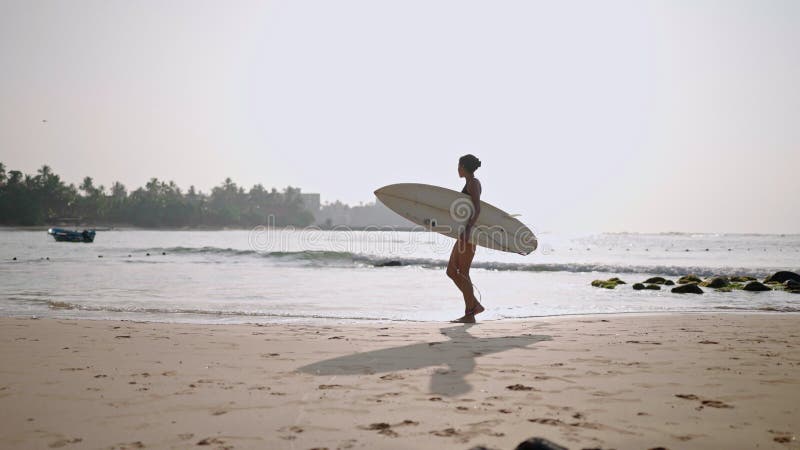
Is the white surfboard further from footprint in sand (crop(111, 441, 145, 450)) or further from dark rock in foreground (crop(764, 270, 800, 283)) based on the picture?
dark rock in foreground (crop(764, 270, 800, 283))

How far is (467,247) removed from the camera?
7195 millimetres

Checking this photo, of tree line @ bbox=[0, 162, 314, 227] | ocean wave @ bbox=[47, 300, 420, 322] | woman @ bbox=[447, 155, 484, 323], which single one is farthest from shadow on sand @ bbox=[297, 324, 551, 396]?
tree line @ bbox=[0, 162, 314, 227]

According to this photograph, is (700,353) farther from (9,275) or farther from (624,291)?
(9,275)

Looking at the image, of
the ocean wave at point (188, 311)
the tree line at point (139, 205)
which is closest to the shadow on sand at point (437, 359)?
the ocean wave at point (188, 311)

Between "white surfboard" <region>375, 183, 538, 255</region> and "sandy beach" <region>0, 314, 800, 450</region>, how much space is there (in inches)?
101

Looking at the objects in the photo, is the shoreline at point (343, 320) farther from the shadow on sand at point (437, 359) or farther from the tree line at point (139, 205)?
the tree line at point (139, 205)

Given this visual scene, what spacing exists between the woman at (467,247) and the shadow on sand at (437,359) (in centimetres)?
157

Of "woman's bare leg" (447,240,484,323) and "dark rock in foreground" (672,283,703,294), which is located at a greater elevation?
"woman's bare leg" (447,240,484,323)

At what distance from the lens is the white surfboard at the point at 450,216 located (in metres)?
8.20

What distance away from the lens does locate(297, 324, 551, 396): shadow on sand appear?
3850 millimetres

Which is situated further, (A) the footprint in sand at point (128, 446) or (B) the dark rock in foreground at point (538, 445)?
(A) the footprint in sand at point (128, 446)

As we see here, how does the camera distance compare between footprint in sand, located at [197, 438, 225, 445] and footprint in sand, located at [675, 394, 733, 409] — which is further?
footprint in sand, located at [675, 394, 733, 409]

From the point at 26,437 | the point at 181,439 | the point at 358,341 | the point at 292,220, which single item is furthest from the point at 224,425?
the point at 292,220

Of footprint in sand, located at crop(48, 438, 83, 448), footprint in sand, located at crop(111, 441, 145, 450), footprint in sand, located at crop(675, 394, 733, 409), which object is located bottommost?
footprint in sand, located at crop(48, 438, 83, 448)
